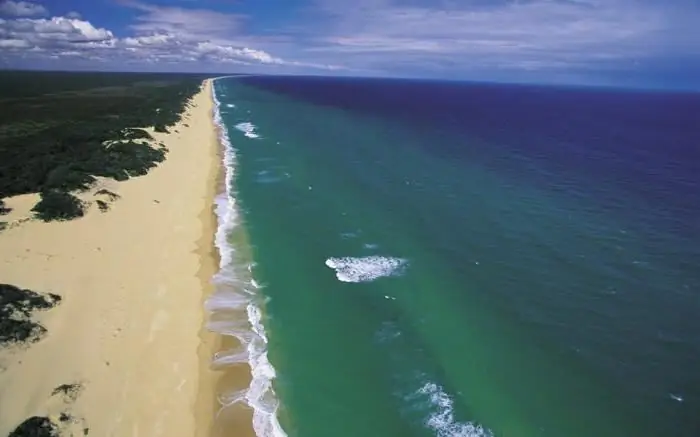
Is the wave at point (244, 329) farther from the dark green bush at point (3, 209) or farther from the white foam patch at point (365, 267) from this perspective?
the dark green bush at point (3, 209)

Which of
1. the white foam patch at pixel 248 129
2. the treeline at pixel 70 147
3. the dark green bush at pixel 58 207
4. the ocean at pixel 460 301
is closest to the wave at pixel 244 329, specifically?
the ocean at pixel 460 301

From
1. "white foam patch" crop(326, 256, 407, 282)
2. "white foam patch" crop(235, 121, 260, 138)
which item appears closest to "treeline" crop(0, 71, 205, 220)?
"white foam patch" crop(235, 121, 260, 138)

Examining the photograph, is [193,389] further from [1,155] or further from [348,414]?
[1,155]

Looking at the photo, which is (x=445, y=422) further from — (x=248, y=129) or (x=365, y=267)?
(x=248, y=129)

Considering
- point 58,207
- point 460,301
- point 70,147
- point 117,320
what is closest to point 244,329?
point 117,320

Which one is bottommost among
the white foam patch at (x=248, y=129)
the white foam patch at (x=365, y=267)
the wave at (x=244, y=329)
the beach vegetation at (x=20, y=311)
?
the wave at (x=244, y=329)

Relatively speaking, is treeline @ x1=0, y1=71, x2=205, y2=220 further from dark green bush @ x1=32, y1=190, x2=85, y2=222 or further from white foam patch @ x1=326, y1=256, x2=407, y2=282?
white foam patch @ x1=326, y1=256, x2=407, y2=282
